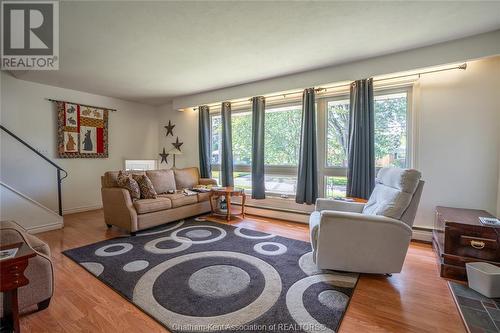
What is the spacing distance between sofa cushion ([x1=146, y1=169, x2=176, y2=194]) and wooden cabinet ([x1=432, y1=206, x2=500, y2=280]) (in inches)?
154

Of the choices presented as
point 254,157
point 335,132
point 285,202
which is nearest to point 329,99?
point 335,132

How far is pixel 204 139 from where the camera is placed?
5.03 metres

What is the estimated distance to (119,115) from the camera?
530 cm

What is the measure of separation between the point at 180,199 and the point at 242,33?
8.73 feet

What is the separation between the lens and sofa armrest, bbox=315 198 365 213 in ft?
9.03

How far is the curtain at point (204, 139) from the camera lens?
5.02 m

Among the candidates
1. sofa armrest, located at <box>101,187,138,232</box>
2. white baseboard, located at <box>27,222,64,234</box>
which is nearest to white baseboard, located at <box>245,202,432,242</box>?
sofa armrest, located at <box>101,187,138,232</box>

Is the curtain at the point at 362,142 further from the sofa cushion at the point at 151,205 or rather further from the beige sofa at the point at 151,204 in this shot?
the sofa cushion at the point at 151,205

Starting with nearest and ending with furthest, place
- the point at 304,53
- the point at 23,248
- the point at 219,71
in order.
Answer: the point at 23,248, the point at 304,53, the point at 219,71

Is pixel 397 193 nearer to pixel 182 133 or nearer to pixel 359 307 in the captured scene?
pixel 359 307

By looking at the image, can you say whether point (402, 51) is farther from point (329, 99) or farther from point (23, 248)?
point (23, 248)

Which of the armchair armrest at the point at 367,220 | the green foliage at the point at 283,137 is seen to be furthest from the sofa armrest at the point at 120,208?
the armchair armrest at the point at 367,220

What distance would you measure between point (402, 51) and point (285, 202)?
2.81 m

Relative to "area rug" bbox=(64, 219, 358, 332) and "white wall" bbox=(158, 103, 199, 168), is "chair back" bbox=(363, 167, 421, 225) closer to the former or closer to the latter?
"area rug" bbox=(64, 219, 358, 332)
